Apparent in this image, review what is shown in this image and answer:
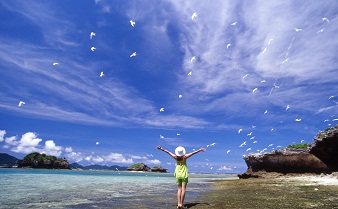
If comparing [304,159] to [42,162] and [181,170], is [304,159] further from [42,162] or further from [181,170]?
[42,162]

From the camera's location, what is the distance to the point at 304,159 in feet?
134

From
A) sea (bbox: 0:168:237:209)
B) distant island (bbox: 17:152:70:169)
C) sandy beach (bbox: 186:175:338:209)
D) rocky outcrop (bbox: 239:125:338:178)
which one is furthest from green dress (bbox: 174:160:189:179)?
distant island (bbox: 17:152:70:169)

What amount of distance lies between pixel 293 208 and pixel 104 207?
7.99m

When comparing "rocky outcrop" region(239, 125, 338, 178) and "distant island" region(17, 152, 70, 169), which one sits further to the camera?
"distant island" region(17, 152, 70, 169)

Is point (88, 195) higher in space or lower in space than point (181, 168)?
lower

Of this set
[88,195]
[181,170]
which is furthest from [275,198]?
[88,195]

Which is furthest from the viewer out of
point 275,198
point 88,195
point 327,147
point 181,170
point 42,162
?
point 42,162

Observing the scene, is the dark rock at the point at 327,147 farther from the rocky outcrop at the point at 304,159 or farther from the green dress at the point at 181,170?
the green dress at the point at 181,170

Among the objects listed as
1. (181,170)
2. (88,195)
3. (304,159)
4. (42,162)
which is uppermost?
(42,162)

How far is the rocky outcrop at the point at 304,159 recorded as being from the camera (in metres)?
31.8

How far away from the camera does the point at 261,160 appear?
51.0 meters

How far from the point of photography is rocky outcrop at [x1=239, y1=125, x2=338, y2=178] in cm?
3178

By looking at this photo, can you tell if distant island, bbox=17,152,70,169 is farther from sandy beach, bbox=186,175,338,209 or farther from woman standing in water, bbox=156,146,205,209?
woman standing in water, bbox=156,146,205,209

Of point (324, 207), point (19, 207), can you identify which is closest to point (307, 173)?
point (324, 207)
